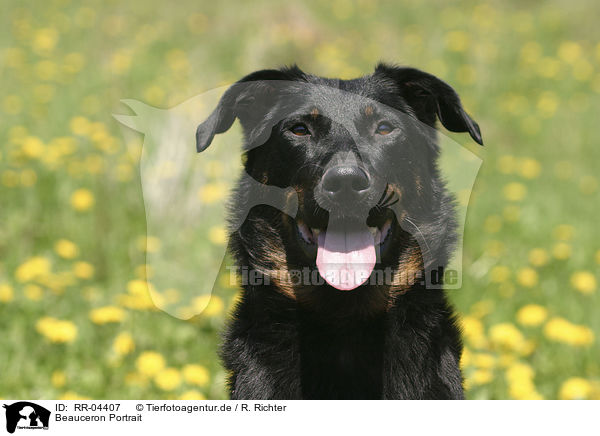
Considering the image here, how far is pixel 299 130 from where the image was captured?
103 inches

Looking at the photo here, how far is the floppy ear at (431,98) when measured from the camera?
236 cm

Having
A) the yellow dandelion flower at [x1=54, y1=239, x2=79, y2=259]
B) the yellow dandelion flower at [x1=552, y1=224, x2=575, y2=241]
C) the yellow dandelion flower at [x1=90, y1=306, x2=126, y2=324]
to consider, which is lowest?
the yellow dandelion flower at [x1=90, y1=306, x2=126, y2=324]

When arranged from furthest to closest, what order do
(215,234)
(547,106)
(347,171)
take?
1. (547,106)
2. (215,234)
3. (347,171)

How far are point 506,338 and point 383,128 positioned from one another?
5.46ft

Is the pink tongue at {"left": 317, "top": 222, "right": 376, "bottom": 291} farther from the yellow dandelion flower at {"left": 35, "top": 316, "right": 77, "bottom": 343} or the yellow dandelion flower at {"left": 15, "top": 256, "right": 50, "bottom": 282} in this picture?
the yellow dandelion flower at {"left": 15, "top": 256, "right": 50, "bottom": 282}

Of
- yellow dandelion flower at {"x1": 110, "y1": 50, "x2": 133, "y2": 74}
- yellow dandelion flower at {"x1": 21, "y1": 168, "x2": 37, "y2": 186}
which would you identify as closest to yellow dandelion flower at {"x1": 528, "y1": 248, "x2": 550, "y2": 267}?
yellow dandelion flower at {"x1": 21, "y1": 168, "x2": 37, "y2": 186}

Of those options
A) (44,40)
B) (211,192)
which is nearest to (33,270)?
(211,192)

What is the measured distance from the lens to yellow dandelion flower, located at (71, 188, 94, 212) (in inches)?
179

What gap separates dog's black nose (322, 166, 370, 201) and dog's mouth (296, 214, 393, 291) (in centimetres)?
11

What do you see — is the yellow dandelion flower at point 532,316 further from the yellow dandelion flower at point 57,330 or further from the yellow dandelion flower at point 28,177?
the yellow dandelion flower at point 28,177

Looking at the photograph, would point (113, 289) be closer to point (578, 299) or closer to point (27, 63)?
point (578, 299)

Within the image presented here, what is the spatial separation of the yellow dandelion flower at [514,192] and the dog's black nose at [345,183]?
12.1 ft

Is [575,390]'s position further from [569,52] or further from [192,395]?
[569,52]
